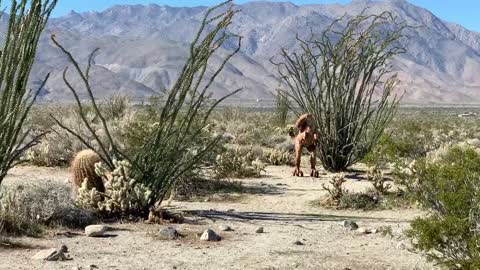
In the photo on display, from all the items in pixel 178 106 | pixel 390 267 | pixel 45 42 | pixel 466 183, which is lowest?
pixel 390 267

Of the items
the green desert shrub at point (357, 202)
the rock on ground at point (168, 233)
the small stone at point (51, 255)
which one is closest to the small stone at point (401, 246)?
the rock on ground at point (168, 233)

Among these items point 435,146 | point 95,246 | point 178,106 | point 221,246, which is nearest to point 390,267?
point 221,246

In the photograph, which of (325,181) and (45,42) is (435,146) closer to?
(325,181)

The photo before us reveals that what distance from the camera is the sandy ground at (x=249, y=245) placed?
683 centimetres

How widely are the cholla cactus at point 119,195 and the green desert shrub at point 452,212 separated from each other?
3908 mm

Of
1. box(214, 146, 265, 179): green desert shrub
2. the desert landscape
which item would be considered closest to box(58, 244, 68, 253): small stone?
the desert landscape

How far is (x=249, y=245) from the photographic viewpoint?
7809 millimetres

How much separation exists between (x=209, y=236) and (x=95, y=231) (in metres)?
1.30

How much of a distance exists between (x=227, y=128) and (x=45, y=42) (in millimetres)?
129658

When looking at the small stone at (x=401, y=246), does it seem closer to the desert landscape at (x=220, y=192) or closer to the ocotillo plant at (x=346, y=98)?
the desert landscape at (x=220, y=192)

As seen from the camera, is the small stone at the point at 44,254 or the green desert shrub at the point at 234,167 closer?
the small stone at the point at 44,254

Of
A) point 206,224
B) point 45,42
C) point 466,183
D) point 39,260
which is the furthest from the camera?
point 45,42

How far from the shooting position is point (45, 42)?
149 meters

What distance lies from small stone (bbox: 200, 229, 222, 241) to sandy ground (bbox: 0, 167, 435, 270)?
0.36ft
